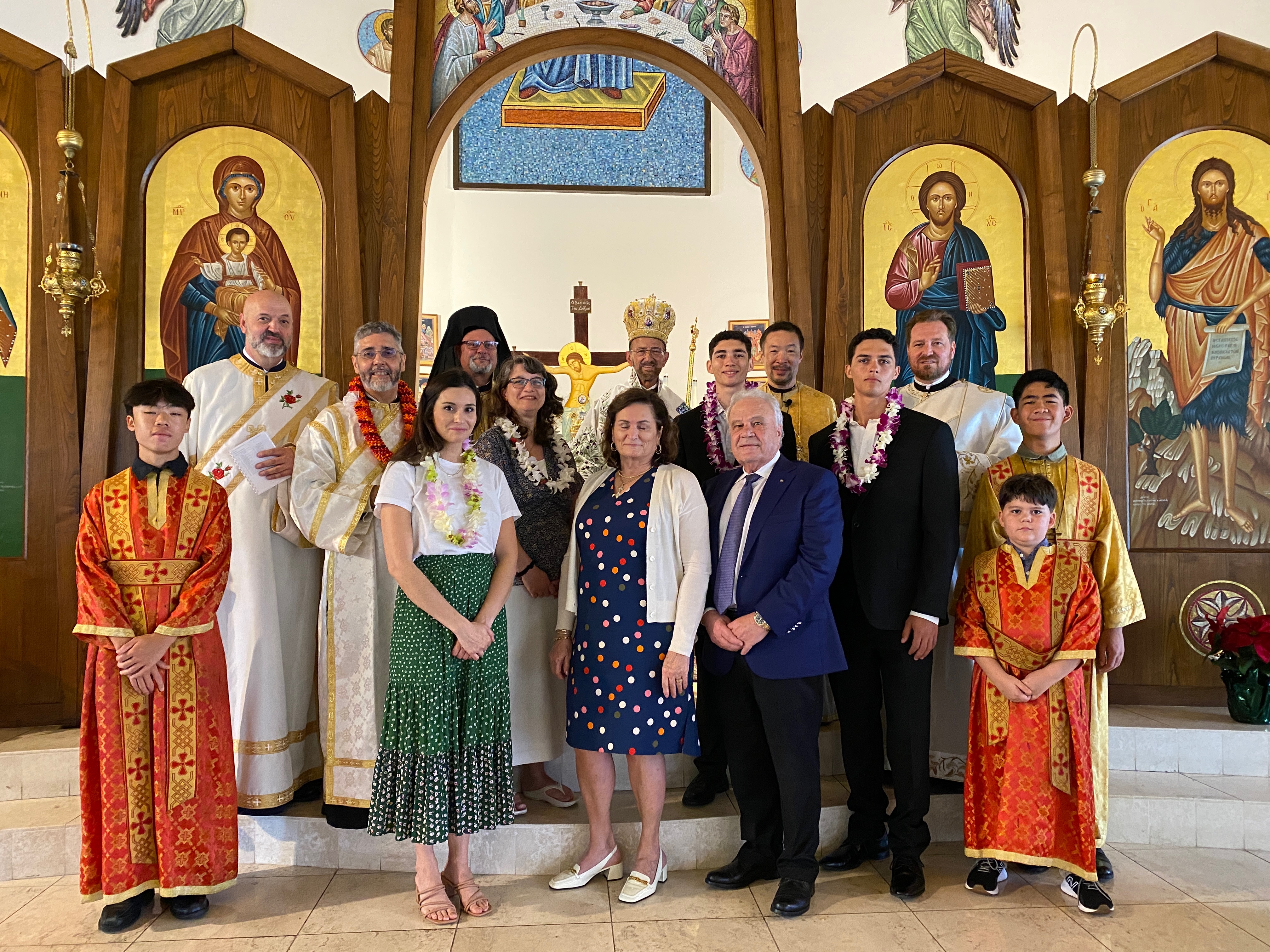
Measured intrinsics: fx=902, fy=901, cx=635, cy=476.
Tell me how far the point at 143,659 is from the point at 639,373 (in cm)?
228

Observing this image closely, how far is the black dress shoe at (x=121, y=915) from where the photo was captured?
299 cm

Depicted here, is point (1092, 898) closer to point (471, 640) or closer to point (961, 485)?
point (961, 485)

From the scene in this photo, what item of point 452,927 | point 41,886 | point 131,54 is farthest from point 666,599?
point 131,54

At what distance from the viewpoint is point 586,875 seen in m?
3.30

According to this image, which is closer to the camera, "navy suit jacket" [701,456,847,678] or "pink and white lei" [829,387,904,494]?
"navy suit jacket" [701,456,847,678]

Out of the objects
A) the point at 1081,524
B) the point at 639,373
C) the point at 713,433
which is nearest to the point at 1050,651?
the point at 1081,524

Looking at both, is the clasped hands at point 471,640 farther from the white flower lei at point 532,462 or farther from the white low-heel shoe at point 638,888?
the white low-heel shoe at point 638,888

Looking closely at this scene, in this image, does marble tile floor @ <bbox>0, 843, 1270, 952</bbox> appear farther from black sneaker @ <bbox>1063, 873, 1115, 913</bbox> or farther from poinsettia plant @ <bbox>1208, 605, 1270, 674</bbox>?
poinsettia plant @ <bbox>1208, 605, 1270, 674</bbox>

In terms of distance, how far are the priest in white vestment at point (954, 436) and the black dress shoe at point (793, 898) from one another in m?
1.06

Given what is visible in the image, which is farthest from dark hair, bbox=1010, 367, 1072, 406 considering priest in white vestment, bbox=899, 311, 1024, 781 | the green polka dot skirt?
the green polka dot skirt

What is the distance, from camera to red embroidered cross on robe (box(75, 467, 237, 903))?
2.98m

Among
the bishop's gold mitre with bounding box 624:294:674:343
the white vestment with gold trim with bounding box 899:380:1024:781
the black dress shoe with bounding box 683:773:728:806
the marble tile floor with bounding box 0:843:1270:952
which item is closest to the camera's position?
the marble tile floor with bounding box 0:843:1270:952

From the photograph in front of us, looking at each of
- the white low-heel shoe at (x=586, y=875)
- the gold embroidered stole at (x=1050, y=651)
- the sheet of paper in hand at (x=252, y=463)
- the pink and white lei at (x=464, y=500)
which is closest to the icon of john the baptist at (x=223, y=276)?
the sheet of paper in hand at (x=252, y=463)

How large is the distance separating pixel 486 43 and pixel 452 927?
4411mm
